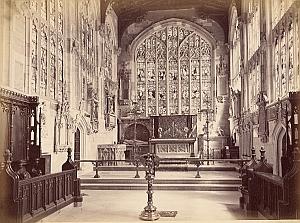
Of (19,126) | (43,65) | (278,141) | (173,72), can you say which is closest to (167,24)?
(173,72)

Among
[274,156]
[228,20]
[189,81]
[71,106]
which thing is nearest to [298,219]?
[274,156]

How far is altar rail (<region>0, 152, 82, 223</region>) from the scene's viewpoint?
15.3ft

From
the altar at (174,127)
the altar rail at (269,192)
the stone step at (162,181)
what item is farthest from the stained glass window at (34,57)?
the altar at (174,127)

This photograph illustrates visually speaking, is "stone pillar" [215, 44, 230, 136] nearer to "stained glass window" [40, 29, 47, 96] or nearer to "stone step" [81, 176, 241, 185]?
"stone step" [81, 176, 241, 185]

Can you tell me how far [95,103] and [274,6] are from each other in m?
6.64

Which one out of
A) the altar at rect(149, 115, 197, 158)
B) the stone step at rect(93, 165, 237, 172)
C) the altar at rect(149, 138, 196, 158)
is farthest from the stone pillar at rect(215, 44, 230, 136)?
the stone step at rect(93, 165, 237, 172)

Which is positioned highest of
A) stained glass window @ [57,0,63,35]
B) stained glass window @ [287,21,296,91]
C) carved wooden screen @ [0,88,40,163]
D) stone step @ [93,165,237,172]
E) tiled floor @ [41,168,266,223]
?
stained glass window @ [57,0,63,35]

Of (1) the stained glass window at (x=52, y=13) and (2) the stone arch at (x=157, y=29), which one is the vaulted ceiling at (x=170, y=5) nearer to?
(1) the stained glass window at (x=52, y=13)

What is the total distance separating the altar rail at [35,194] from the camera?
4668 millimetres

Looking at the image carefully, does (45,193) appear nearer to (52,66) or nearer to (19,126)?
(19,126)

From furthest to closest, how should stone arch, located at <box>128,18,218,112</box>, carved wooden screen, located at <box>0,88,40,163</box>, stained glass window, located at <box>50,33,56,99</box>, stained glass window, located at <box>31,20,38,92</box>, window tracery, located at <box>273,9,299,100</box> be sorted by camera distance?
1. stone arch, located at <box>128,18,218,112</box>
2. stained glass window, located at <box>50,33,56,99</box>
3. stained glass window, located at <box>31,20,38,92</box>
4. window tracery, located at <box>273,9,299,100</box>
5. carved wooden screen, located at <box>0,88,40,163</box>

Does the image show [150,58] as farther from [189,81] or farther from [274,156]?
[274,156]

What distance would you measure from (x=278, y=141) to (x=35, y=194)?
404 centimetres

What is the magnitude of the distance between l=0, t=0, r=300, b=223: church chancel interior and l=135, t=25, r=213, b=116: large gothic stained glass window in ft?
9.64
